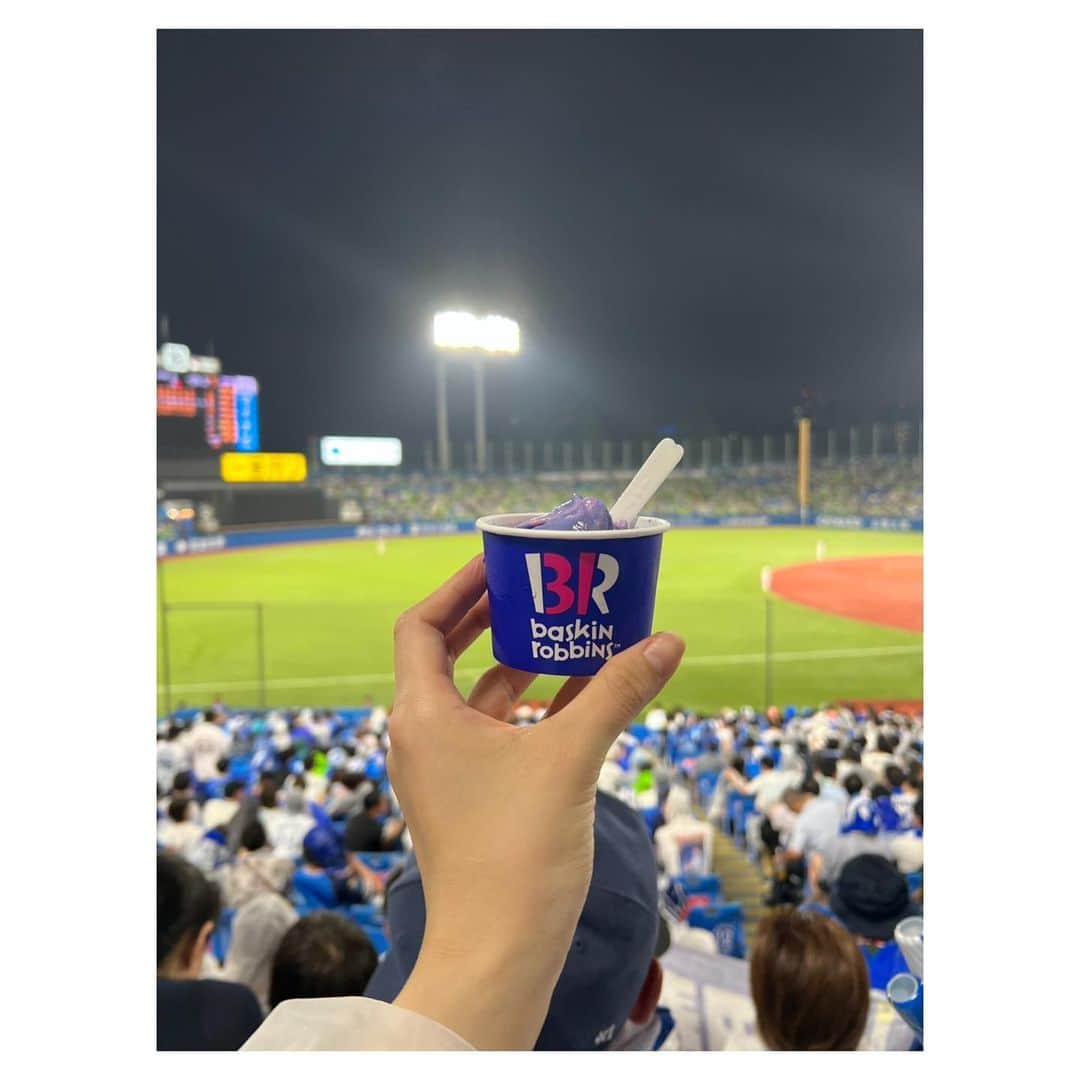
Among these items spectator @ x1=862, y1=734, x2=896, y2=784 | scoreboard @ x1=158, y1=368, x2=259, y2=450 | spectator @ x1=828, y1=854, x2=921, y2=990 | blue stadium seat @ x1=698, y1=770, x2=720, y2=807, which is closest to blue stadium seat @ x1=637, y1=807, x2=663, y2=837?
blue stadium seat @ x1=698, y1=770, x2=720, y2=807

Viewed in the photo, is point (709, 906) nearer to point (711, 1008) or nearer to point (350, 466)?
point (711, 1008)

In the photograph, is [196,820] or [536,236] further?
[536,236]

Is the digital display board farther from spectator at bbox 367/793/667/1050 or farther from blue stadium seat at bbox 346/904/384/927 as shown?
spectator at bbox 367/793/667/1050

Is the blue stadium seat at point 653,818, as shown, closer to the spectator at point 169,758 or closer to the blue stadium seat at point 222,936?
the blue stadium seat at point 222,936

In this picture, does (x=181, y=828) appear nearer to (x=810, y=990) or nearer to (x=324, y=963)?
(x=324, y=963)

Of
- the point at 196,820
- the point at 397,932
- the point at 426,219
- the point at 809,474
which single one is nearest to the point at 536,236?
the point at 426,219

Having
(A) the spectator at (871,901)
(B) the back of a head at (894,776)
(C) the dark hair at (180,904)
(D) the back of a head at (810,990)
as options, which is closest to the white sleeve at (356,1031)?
(D) the back of a head at (810,990)
